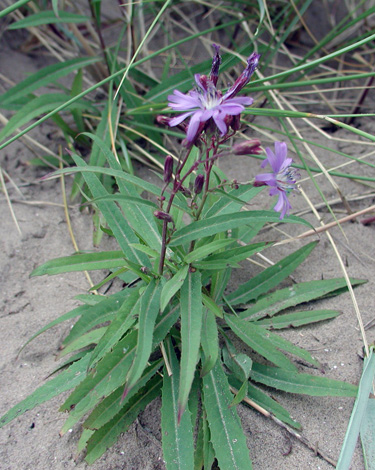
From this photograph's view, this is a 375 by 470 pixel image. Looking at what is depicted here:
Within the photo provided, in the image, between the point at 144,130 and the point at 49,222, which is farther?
the point at 144,130

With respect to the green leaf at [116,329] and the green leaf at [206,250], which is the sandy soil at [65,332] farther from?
the green leaf at [206,250]

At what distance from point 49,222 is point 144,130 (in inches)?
30.5

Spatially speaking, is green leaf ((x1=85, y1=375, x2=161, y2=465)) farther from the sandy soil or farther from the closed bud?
the closed bud

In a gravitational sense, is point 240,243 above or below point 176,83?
below

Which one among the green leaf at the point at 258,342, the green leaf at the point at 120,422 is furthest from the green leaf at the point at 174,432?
the green leaf at the point at 258,342

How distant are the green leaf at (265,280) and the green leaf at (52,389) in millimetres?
685

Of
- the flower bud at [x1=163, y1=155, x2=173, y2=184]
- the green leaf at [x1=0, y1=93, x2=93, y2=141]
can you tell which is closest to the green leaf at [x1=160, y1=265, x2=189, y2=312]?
the flower bud at [x1=163, y1=155, x2=173, y2=184]

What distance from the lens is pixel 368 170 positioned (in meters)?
2.66

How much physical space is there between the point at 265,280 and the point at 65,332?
2.90ft

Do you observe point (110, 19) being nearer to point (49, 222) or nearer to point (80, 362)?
point (49, 222)

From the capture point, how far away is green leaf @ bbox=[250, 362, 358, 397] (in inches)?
61.6

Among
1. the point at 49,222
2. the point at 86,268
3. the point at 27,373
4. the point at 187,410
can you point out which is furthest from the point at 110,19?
the point at 187,410

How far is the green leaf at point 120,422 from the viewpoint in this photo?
1463 millimetres

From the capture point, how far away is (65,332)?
192cm
